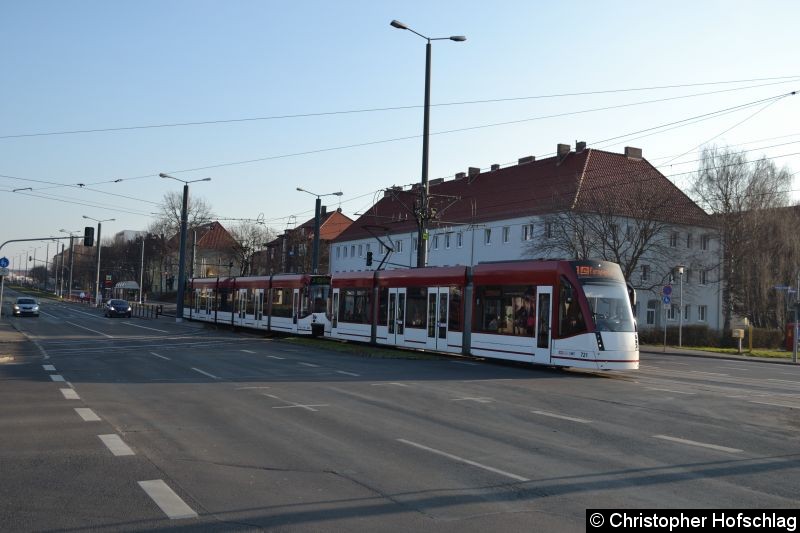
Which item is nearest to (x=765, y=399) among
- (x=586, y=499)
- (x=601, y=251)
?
(x=586, y=499)

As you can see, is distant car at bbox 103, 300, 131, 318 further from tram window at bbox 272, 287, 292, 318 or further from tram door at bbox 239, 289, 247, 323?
tram window at bbox 272, 287, 292, 318

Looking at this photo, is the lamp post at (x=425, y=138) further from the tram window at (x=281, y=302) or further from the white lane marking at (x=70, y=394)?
the white lane marking at (x=70, y=394)

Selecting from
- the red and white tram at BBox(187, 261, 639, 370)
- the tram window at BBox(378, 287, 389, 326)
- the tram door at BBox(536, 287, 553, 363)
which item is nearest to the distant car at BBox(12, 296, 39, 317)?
the red and white tram at BBox(187, 261, 639, 370)

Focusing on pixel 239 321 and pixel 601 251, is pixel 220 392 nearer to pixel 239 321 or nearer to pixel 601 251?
pixel 239 321

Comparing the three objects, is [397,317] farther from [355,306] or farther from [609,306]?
[609,306]

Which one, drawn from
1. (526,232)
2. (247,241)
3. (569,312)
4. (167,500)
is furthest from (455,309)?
(247,241)

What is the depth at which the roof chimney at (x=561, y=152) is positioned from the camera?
6606 cm

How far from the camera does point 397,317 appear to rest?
31422 millimetres

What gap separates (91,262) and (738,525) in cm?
13164

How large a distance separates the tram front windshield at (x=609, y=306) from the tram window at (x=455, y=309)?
6.30m

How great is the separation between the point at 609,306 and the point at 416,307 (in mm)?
9852

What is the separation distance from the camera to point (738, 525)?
664cm

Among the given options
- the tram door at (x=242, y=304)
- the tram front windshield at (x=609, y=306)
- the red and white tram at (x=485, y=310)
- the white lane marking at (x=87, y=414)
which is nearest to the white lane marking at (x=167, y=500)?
the white lane marking at (x=87, y=414)

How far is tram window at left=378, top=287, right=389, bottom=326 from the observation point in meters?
32.2
